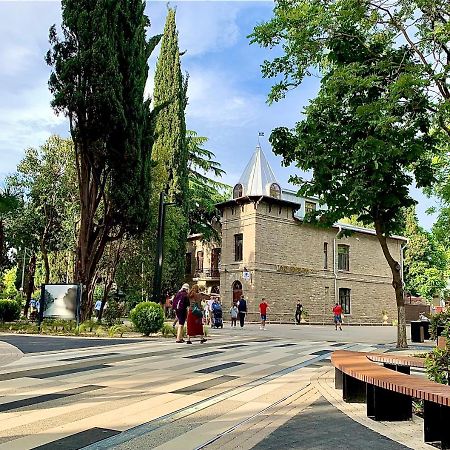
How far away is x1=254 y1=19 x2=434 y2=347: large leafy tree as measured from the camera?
11609 mm

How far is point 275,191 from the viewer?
3888 centimetres

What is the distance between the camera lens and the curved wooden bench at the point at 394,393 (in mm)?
4684

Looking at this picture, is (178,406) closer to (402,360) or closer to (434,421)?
(434,421)

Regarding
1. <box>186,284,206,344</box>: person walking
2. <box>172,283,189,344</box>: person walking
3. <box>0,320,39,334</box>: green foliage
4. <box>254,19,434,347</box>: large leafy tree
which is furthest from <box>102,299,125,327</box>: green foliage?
<box>254,19,434,347</box>: large leafy tree

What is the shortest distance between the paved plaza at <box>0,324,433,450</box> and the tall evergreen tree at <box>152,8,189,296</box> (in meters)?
20.9

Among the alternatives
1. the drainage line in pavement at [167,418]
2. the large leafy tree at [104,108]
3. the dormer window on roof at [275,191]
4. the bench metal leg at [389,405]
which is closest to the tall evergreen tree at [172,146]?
the dormer window on roof at [275,191]

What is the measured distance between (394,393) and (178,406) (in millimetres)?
2435

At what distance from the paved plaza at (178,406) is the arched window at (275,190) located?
27.7m

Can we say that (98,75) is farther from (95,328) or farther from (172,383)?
(172,383)

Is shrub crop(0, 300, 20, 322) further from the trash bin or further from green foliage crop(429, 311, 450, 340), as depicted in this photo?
green foliage crop(429, 311, 450, 340)

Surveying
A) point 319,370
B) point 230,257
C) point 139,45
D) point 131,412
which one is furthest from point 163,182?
point 131,412

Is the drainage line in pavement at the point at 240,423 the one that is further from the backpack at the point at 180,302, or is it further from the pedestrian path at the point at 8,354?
the backpack at the point at 180,302

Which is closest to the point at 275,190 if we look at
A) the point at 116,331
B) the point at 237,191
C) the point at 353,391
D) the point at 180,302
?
the point at 237,191

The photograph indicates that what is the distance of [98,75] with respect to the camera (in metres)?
19.2
